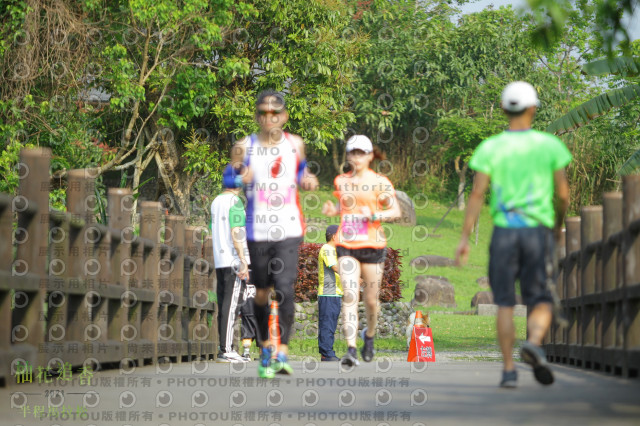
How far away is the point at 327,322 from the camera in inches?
611

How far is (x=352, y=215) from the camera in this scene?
30.8 feet

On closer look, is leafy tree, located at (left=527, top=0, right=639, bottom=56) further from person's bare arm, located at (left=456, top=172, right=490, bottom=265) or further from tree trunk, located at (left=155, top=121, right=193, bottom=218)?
tree trunk, located at (left=155, top=121, right=193, bottom=218)

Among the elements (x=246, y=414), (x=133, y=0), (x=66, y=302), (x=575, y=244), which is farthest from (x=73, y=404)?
(x=133, y=0)

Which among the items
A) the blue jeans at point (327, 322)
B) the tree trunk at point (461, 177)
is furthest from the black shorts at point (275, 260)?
the tree trunk at point (461, 177)

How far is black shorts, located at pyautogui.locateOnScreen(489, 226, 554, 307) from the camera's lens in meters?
6.21

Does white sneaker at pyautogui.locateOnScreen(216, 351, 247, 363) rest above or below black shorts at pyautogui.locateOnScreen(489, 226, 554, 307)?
below

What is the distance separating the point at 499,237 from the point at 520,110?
75 centimetres

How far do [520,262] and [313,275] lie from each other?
1799 cm

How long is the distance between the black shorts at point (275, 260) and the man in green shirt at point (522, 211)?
81.6 inches

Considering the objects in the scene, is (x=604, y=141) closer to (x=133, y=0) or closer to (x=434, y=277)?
(x=434, y=277)

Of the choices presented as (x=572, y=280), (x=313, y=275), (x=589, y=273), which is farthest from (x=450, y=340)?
(x=589, y=273)

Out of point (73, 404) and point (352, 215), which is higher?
point (352, 215)

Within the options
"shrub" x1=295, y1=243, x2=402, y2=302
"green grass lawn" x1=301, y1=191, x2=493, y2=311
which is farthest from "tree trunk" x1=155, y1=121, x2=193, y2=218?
"green grass lawn" x1=301, y1=191, x2=493, y2=311

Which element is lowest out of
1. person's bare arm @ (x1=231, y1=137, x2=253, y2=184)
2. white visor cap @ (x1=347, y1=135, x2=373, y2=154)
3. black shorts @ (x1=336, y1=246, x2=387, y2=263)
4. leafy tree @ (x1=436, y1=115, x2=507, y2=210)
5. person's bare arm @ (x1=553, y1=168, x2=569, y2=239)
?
black shorts @ (x1=336, y1=246, x2=387, y2=263)
